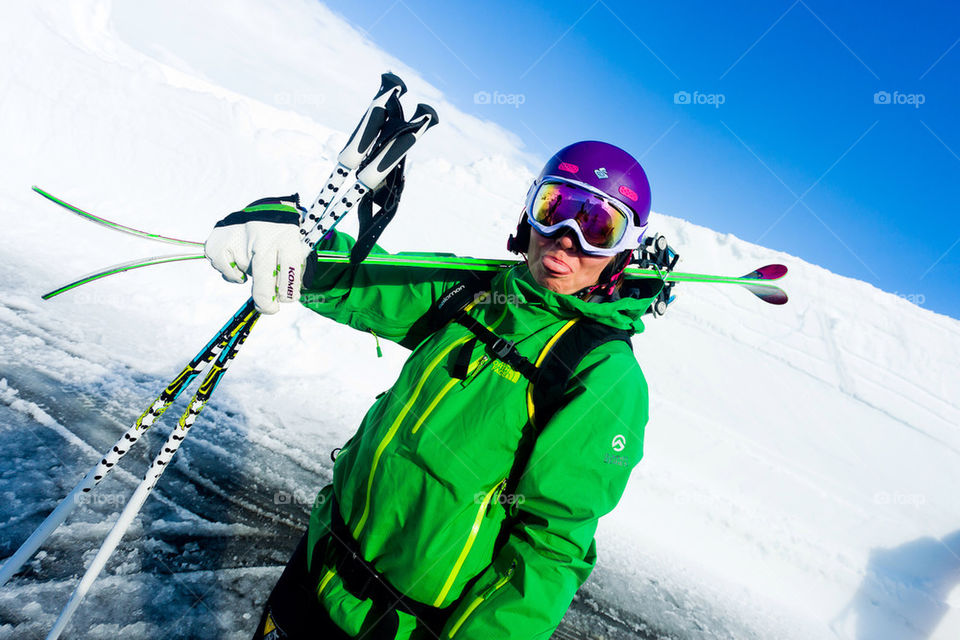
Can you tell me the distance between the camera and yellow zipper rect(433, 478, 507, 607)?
1689 millimetres

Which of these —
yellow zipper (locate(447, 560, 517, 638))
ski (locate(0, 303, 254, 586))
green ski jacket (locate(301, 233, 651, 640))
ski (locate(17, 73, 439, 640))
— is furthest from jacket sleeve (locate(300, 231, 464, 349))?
yellow zipper (locate(447, 560, 517, 638))

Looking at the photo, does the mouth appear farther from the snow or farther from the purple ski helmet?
the snow

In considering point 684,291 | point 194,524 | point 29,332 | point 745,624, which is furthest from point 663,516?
point 29,332

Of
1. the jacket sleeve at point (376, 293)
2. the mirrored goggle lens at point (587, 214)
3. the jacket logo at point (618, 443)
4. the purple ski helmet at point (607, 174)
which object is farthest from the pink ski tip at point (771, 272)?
the jacket sleeve at point (376, 293)

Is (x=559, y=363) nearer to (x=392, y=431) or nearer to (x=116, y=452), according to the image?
(x=392, y=431)

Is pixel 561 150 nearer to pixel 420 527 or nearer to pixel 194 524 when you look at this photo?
pixel 420 527

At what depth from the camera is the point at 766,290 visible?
2633 millimetres

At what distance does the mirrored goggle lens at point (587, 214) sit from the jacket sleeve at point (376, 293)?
23.1 inches

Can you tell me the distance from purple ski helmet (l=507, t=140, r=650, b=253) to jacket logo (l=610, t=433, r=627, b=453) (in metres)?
0.88

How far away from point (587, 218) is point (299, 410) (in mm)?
4805

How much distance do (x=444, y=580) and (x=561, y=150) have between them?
5.83 feet

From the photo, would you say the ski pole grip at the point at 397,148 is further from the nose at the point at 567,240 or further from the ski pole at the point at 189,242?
the nose at the point at 567,240

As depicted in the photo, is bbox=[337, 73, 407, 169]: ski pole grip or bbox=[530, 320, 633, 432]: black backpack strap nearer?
bbox=[530, 320, 633, 432]: black backpack strap

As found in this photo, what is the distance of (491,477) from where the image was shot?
5.52 feet
